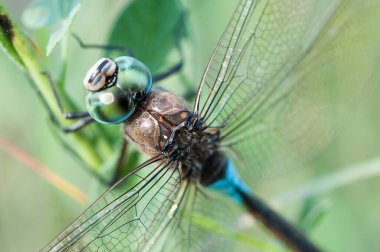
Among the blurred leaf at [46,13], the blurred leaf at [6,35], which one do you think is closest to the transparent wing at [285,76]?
the blurred leaf at [46,13]

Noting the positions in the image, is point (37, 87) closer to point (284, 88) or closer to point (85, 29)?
point (85, 29)

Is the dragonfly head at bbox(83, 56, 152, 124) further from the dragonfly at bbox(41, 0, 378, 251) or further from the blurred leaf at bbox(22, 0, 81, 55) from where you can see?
the blurred leaf at bbox(22, 0, 81, 55)

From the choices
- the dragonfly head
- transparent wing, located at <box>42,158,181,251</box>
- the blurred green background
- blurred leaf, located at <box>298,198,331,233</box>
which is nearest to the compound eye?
the dragonfly head

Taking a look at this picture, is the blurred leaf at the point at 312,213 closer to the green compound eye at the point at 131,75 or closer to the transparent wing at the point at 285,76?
the transparent wing at the point at 285,76

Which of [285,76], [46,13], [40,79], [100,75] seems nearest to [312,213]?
[285,76]

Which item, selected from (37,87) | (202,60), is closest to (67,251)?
(37,87)
